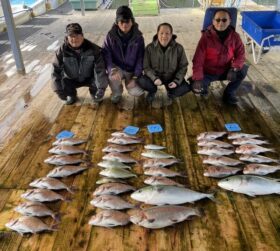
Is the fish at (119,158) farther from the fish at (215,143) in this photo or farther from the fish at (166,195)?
the fish at (215,143)

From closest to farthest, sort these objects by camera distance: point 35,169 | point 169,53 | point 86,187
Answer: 1. point 86,187
2. point 35,169
3. point 169,53

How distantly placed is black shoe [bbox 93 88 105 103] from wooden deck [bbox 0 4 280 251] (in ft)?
0.29

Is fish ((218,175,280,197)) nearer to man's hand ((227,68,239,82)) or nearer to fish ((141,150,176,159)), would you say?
fish ((141,150,176,159))

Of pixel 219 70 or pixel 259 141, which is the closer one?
pixel 259 141

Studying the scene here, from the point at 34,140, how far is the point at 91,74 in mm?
1091

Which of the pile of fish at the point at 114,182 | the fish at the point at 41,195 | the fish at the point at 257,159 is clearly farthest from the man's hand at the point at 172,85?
the fish at the point at 41,195

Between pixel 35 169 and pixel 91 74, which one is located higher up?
pixel 91 74

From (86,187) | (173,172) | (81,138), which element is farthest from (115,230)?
(81,138)

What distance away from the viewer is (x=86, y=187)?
7.94ft

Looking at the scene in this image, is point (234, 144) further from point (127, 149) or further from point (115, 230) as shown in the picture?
point (115, 230)

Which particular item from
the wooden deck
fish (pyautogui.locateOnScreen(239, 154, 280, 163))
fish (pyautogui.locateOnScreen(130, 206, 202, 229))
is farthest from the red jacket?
fish (pyautogui.locateOnScreen(130, 206, 202, 229))

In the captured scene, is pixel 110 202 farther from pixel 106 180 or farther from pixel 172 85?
pixel 172 85

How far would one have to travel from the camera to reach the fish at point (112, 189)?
90.1 inches

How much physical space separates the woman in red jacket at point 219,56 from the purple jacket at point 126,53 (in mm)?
665
